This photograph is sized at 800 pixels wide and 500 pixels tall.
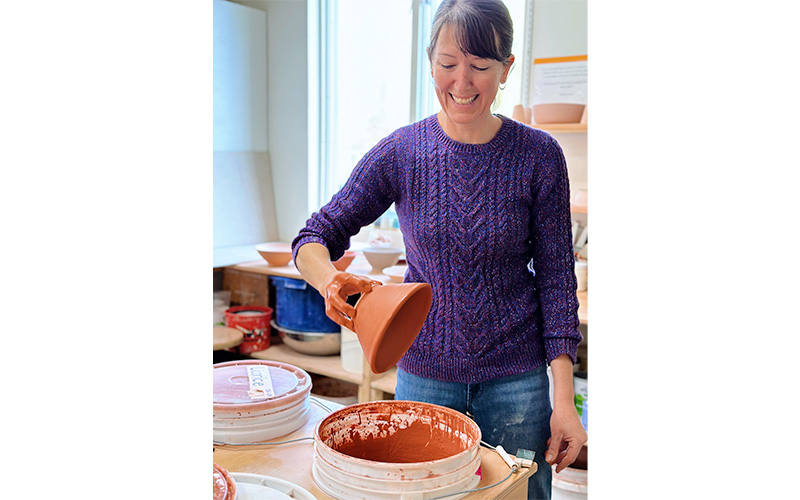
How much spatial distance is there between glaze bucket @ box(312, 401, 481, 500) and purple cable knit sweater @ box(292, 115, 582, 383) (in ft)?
0.58

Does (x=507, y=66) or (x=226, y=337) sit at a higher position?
(x=507, y=66)

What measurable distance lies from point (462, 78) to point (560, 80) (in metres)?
1.69

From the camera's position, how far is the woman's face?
1199mm

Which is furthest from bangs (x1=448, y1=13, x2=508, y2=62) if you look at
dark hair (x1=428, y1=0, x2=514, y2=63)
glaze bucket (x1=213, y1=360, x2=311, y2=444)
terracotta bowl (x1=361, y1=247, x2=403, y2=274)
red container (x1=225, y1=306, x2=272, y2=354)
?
red container (x1=225, y1=306, x2=272, y2=354)

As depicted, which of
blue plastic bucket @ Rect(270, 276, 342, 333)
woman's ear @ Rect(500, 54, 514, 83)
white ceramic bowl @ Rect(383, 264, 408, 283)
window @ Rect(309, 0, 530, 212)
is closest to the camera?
woman's ear @ Rect(500, 54, 514, 83)

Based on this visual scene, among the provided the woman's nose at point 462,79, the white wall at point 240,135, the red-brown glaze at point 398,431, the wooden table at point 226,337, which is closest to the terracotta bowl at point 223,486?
the red-brown glaze at point 398,431

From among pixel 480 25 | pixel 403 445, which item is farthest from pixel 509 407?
pixel 480 25

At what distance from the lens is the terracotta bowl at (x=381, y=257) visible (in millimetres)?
2891

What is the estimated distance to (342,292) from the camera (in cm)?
101

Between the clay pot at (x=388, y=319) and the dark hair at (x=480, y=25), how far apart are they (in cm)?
48

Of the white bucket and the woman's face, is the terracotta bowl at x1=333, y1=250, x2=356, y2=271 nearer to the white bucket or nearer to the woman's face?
the white bucket

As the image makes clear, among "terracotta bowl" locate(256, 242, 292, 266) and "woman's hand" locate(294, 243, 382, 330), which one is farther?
"terracotta bowl" locate(256, 242, 292, 266)

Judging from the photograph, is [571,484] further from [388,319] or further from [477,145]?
[388,319]
